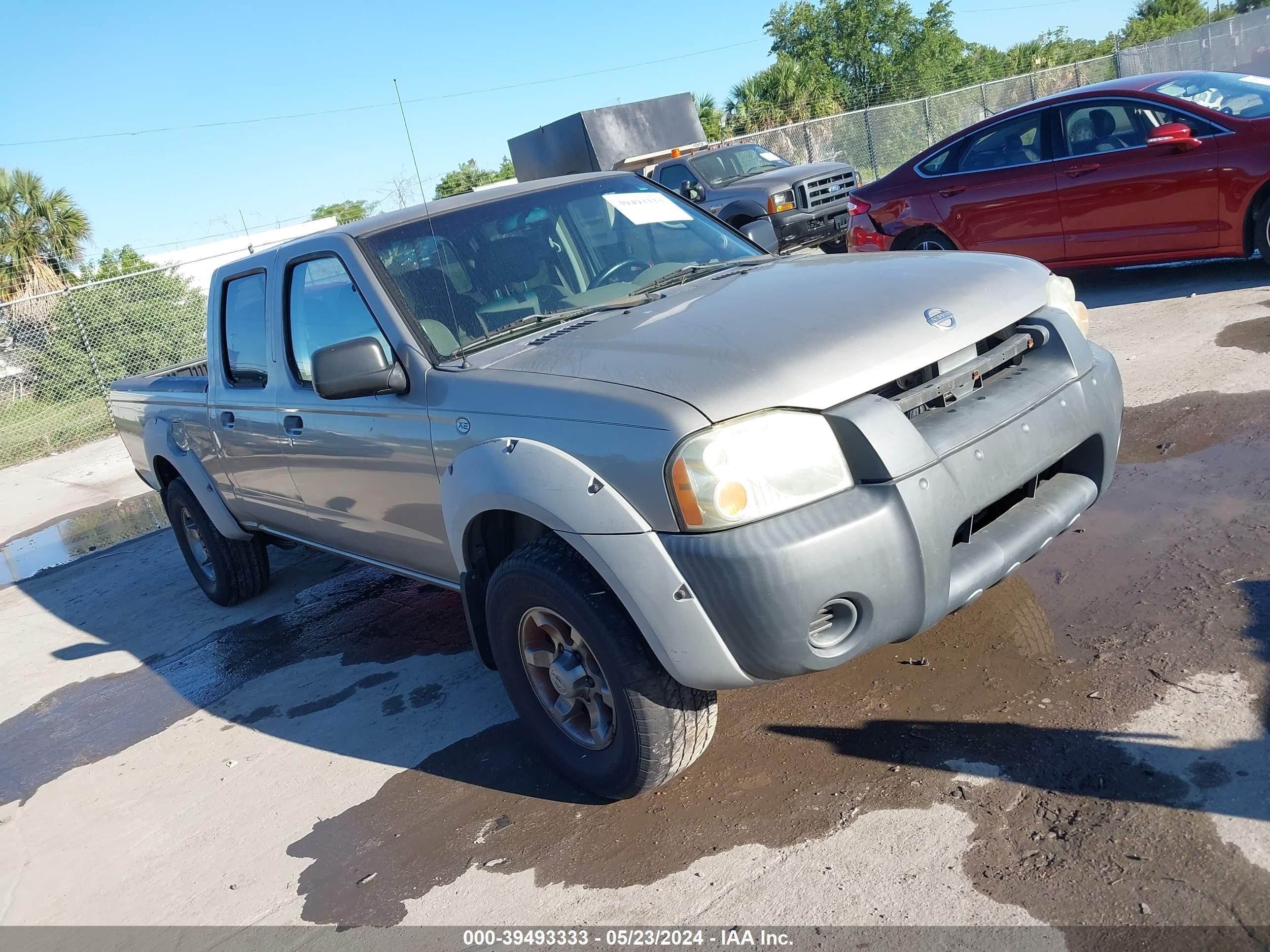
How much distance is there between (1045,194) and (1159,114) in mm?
907

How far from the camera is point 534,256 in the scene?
12.8 feet

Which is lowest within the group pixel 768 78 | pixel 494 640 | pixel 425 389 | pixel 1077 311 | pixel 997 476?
pixel 494 640

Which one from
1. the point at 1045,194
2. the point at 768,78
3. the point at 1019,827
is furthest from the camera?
the point at 768,78

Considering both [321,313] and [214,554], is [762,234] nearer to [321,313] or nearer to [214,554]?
[321,313]

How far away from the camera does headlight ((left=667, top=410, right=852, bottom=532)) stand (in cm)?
259

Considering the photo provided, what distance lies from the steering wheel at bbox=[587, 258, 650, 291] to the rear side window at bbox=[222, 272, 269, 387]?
5.19 feet

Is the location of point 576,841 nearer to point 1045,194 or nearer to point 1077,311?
point 1077,311

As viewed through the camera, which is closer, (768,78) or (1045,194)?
(1045,194)

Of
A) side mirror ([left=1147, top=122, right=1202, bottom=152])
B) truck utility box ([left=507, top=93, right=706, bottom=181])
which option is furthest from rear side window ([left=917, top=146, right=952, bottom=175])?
truck utility box ([left=507, top=93, right=706, bottom=181])

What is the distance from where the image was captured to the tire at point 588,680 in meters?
2.86

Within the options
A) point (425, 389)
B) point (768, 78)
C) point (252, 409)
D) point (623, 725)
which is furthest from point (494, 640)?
point (768, 78)

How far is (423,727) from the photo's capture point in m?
4.01

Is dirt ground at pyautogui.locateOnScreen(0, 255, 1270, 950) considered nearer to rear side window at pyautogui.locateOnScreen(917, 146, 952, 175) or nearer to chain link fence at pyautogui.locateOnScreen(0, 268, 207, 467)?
rear side window at pyautogui.locateOnScreen(917, 146, 952, 175)

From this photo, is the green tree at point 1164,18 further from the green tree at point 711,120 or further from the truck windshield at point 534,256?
the truck windshield at point 534,256
